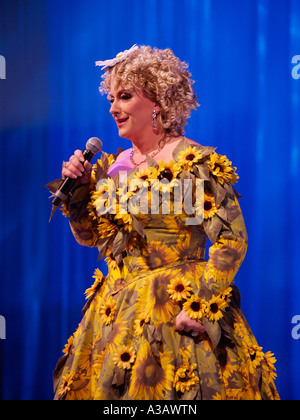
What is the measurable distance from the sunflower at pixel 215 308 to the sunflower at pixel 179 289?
66mm

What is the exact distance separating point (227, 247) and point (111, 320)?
38cm

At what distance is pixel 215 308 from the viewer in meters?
1.44

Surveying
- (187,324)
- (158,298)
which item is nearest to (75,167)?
(158,298)

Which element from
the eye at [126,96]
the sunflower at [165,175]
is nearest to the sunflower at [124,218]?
the sunflower at [165,175]

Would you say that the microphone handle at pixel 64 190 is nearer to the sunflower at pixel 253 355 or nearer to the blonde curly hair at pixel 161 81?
the blonde curly hair at pixel 161 81

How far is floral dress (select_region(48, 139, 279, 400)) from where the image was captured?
140 centimetres

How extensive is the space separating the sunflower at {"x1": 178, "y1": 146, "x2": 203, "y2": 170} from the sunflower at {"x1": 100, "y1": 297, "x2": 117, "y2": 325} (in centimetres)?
43

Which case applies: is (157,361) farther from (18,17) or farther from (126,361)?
(18,17)

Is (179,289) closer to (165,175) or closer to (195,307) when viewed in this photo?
(195,307)

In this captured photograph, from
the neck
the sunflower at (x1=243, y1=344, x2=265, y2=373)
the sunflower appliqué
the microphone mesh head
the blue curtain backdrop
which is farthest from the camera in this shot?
the blue curtain backdrop

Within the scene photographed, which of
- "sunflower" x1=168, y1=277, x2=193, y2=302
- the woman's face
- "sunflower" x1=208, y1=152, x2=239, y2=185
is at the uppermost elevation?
the woman's face

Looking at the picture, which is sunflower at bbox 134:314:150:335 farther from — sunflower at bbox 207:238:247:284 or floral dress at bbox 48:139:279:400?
sunflower at bbox 207:238:247:284

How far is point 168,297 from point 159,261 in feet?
0.35

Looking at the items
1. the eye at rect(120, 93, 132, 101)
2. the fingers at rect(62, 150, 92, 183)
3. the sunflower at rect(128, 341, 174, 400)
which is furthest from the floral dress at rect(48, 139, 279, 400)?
the eye at rect(120, 93, 132, 101)
